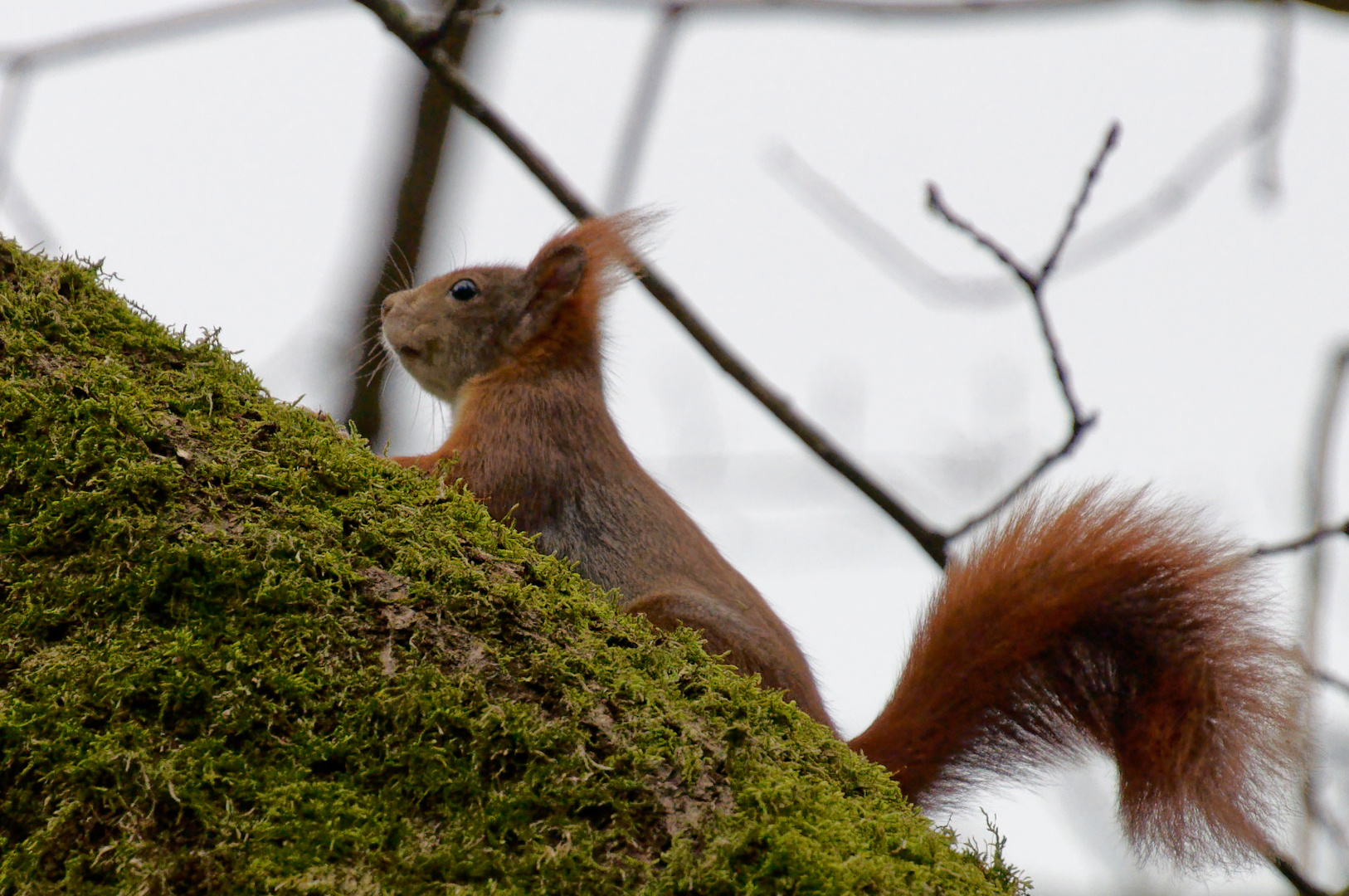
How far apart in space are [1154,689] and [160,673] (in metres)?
1.83

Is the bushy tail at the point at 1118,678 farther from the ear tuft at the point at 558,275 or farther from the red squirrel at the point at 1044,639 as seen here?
the ear tuft at the point at 558,275

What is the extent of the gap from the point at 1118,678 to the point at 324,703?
167 cm

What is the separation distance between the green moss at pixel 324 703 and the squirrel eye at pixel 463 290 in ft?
8.00

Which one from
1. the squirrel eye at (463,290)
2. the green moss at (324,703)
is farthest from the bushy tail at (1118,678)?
the squirrel eye at (463,290)

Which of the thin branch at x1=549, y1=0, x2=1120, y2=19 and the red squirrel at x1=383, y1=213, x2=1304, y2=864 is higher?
the thin branch at x1=549, y1=0, x2=1120, y2=19

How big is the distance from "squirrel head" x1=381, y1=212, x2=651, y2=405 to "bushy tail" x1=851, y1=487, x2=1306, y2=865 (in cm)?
187

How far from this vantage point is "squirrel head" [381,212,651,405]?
418cm

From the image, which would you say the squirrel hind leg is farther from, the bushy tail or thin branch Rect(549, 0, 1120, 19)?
thin branch Rect(549, 0, 1120, 19)

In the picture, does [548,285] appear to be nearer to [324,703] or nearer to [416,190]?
[416,190]

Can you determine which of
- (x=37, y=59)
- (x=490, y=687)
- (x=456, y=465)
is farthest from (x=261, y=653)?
(x=37, y=59)

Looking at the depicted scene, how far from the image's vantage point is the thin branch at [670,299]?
3150mm

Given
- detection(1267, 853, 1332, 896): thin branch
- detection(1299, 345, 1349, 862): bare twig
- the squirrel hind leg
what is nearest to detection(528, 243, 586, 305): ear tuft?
the squirrel hind leg

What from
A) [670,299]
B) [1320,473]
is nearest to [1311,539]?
[1320,473]

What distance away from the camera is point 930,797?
8.84 feet
